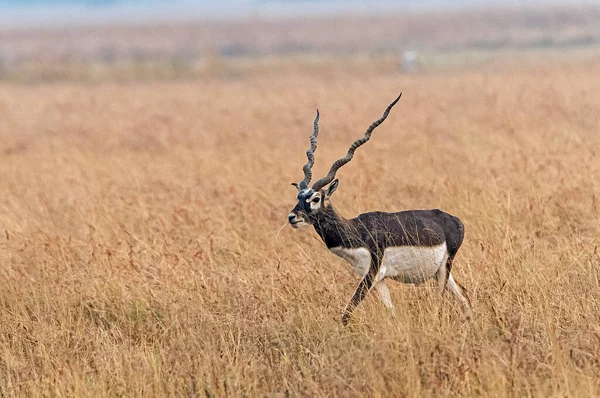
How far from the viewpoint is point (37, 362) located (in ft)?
20.6

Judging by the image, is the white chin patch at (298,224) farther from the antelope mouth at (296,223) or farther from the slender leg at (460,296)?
the slender leg at (460,296)

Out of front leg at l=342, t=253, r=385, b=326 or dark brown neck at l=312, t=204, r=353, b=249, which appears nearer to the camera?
front leg at l=342, t=253, r=385, b=326

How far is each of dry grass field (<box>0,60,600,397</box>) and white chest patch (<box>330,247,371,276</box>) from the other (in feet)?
0.91

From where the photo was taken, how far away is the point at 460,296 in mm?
6395

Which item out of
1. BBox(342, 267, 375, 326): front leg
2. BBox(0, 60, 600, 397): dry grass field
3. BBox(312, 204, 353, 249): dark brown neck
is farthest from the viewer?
BBox(312, 204, 353, 249): dark brown neck

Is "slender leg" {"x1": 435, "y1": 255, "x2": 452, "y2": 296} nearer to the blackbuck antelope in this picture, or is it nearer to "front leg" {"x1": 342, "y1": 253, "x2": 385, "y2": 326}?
the blackbuck antelope

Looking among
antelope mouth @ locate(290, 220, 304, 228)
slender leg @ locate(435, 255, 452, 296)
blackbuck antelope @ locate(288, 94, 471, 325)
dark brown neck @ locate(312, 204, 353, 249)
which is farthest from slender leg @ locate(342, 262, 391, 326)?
antelope mouth @ locate(290, 220, 304, 228)

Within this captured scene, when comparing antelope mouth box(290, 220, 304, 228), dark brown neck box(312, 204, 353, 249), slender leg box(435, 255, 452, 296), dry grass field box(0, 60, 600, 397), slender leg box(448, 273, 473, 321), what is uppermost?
antelope mouth box(290, 220, 304, 228)

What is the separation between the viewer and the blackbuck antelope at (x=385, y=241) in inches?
246

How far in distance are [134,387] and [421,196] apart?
4.90m

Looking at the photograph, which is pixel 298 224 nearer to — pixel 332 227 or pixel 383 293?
pixel 332 227

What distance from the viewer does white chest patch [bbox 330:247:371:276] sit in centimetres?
627

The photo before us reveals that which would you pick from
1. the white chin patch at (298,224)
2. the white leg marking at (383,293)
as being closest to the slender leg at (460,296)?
the white leg marking at (383,293)

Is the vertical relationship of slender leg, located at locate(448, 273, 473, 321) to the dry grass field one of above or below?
above
